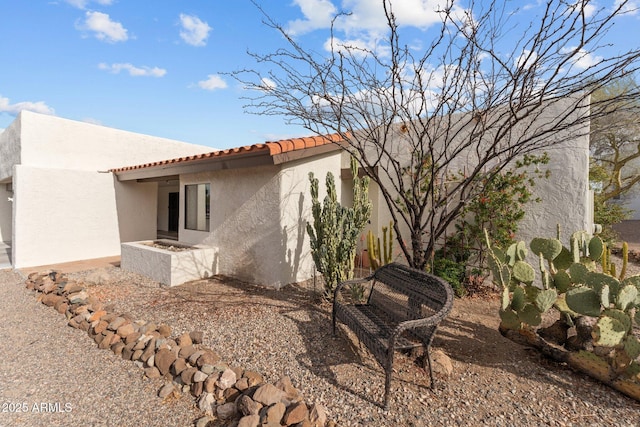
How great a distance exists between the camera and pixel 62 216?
9.41m

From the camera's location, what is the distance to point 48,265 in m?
8.94

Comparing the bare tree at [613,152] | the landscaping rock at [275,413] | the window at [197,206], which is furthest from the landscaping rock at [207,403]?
the bare tree at [613,152]

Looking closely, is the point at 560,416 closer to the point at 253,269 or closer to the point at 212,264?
the point at 253,269

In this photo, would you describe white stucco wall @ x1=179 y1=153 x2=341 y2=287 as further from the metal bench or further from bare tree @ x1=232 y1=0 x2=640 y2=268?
the metal bench

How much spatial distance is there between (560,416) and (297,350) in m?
2.68

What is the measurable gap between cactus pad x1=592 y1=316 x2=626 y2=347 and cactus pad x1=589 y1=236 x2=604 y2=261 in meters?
1.31

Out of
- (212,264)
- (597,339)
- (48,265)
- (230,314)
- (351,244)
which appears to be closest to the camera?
(597,339)

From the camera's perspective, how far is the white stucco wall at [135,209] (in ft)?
35.3

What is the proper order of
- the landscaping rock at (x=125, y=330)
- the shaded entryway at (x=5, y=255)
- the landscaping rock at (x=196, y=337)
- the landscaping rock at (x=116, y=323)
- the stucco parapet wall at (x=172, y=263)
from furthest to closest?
the shaded entryway at (x=5, y=255) < the stucco parapet wall at (x=172, y=263) < the landscaping rock at (x=116, y=323) < the landscaping rock at (x=125, y=330) < the landscaping rock at (x=196, y=337)

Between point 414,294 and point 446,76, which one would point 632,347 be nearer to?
point 414,294

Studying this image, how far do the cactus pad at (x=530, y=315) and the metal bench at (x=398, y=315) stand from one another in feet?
3.55

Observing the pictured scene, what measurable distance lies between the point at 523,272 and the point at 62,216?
12312 mm

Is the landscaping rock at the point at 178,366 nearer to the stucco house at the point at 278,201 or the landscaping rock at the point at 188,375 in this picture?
the landscaping rock at the point at 188,375

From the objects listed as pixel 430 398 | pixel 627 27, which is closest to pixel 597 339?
pixel 430 398
